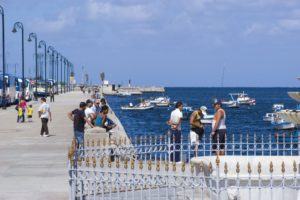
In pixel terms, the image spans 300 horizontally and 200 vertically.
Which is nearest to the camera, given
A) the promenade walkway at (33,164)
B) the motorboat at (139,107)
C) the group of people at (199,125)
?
the promenade walkway at (33,164)

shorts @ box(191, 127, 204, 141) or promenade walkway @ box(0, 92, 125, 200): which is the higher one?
shorts @ box(191, 127, 204, 141)

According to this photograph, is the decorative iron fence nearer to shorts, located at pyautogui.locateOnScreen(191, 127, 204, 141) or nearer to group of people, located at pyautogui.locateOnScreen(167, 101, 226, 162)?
group of people, located at pyautogui.locateOnScreen(167, 101, 226, 162)

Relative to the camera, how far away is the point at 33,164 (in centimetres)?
2133

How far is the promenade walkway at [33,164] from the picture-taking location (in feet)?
53.4

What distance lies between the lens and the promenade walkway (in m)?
16.3

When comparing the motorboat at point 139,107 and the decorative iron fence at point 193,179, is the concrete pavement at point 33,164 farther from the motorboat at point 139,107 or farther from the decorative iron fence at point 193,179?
the motorboat at point 139,107

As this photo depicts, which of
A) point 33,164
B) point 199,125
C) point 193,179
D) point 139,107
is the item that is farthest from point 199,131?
point 139,107

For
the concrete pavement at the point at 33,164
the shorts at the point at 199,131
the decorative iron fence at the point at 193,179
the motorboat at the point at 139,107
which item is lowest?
the motorboat at the point at 139,107

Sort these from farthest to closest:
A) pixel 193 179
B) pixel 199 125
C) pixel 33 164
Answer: pixel 199 125, pixel 33 164, pixel 193 179

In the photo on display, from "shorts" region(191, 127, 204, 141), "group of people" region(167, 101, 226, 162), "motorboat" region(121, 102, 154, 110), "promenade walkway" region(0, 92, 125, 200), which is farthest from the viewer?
"motorboat" region(121, 102, 154, 110)

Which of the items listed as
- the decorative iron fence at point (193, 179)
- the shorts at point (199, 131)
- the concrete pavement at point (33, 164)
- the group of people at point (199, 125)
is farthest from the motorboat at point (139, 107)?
the decorative iron fence at point (193, 179)

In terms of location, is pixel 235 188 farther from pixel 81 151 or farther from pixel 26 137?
pixel 26 137

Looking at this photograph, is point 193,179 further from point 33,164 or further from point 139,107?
point 139,107

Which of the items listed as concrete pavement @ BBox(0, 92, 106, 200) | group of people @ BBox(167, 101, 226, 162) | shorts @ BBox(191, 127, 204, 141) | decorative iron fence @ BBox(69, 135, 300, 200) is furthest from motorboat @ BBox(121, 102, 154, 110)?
decorative iron fence @ BBox(69, 135, 300, 200)
